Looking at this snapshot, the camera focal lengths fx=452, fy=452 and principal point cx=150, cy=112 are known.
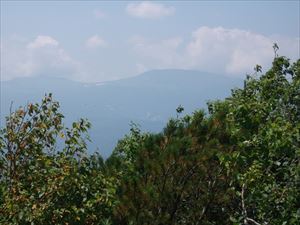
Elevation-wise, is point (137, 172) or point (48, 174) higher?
point (137, 172)

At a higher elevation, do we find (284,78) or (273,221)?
(284,78)

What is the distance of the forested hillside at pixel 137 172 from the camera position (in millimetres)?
9711

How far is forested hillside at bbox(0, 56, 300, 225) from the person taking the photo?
9711 mm

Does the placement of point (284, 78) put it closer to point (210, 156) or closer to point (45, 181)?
point (210, 156)

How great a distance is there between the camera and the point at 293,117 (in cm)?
1112

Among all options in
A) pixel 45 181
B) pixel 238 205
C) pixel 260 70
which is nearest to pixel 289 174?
pixel 238 205

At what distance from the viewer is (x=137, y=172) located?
11.2 m

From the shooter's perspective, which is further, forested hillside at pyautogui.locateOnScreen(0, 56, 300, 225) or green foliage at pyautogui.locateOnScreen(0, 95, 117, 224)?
green foliage at pyautogui.locateOnScreen(0, 95, 117, 224)

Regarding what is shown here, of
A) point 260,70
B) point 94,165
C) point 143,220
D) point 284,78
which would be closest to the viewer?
point 143,220

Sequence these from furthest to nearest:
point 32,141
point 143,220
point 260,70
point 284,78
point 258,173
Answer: point 260,70 < point 284,78 < point 32,141 < point 143,220 < point 258,173

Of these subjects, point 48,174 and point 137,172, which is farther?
point 137,172

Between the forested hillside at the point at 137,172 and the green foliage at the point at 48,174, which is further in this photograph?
the green foliage at the point at 48,174

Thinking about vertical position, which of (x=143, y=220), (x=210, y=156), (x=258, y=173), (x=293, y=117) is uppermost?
(x=293, y=117)

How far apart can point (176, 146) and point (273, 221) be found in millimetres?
3181
